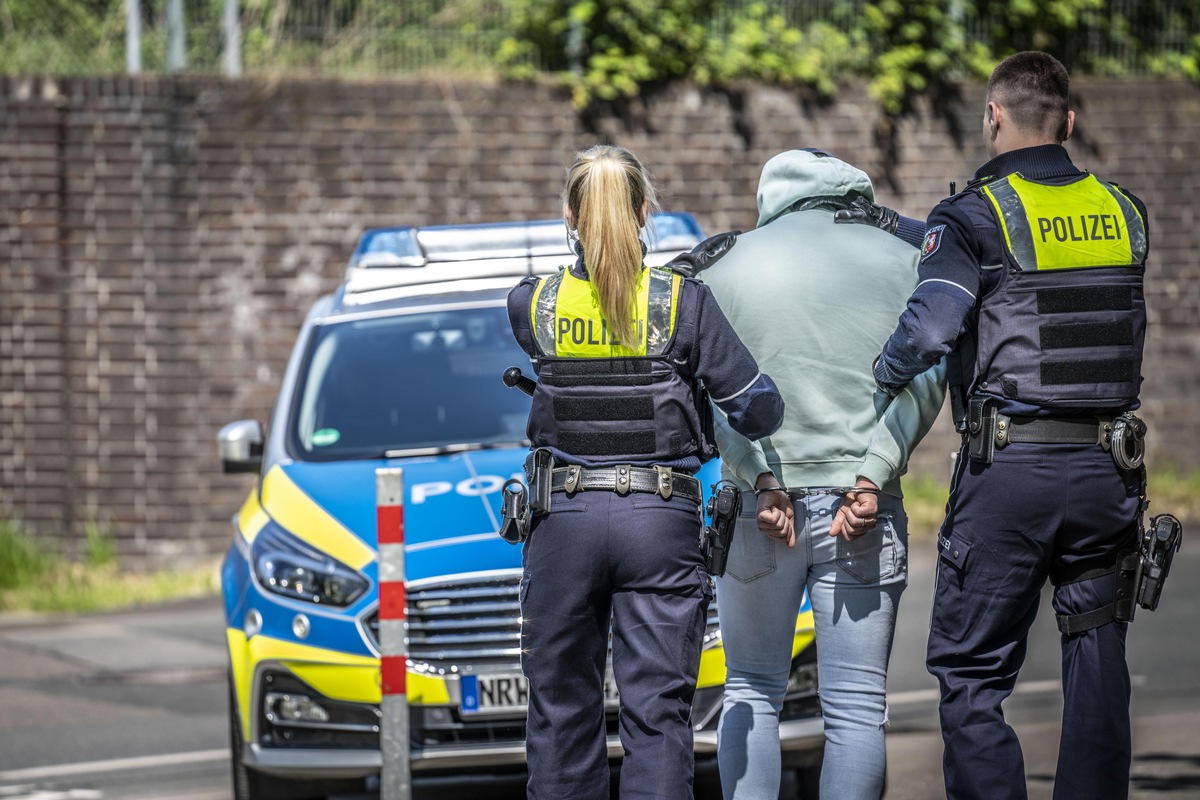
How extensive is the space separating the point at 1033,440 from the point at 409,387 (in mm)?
2912

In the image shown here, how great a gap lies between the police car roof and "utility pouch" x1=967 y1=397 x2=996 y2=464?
2.43 m

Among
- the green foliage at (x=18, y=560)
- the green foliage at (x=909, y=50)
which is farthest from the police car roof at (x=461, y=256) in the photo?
the green foliage at (x=909, y=50)

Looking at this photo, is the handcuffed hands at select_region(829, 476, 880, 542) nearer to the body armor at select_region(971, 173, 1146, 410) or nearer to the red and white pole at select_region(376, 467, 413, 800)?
the body armor at select_region(971, 173, 1146, 410)

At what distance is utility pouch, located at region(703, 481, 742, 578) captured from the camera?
397 cm

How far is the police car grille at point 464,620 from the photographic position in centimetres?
496

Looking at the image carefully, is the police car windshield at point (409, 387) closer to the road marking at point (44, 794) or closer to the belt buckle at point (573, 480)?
the road marking at point (44, 794)

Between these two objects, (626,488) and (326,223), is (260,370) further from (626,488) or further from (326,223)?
(626,488)

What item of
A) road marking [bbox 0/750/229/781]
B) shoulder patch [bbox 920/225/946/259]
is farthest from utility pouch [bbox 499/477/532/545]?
road marking [bbox 0/750/229/781]

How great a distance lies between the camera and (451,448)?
5.77m

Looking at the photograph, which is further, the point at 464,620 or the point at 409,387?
the point at 409,387

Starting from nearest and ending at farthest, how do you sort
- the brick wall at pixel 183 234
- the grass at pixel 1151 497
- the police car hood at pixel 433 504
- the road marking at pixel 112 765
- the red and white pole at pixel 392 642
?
the red and white pole at pixel 392 642, the police car hood at pixel 433 504, the road marking at pixel 112 765, the brick wall at pixel 183 234, the grass at pixel 1151 497

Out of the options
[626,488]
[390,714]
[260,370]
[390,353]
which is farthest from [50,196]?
[626,488]

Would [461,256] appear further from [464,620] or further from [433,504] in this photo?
[464,620]

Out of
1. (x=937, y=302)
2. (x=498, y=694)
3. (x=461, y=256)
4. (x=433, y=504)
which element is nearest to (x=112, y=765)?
(x=433, y=504)
